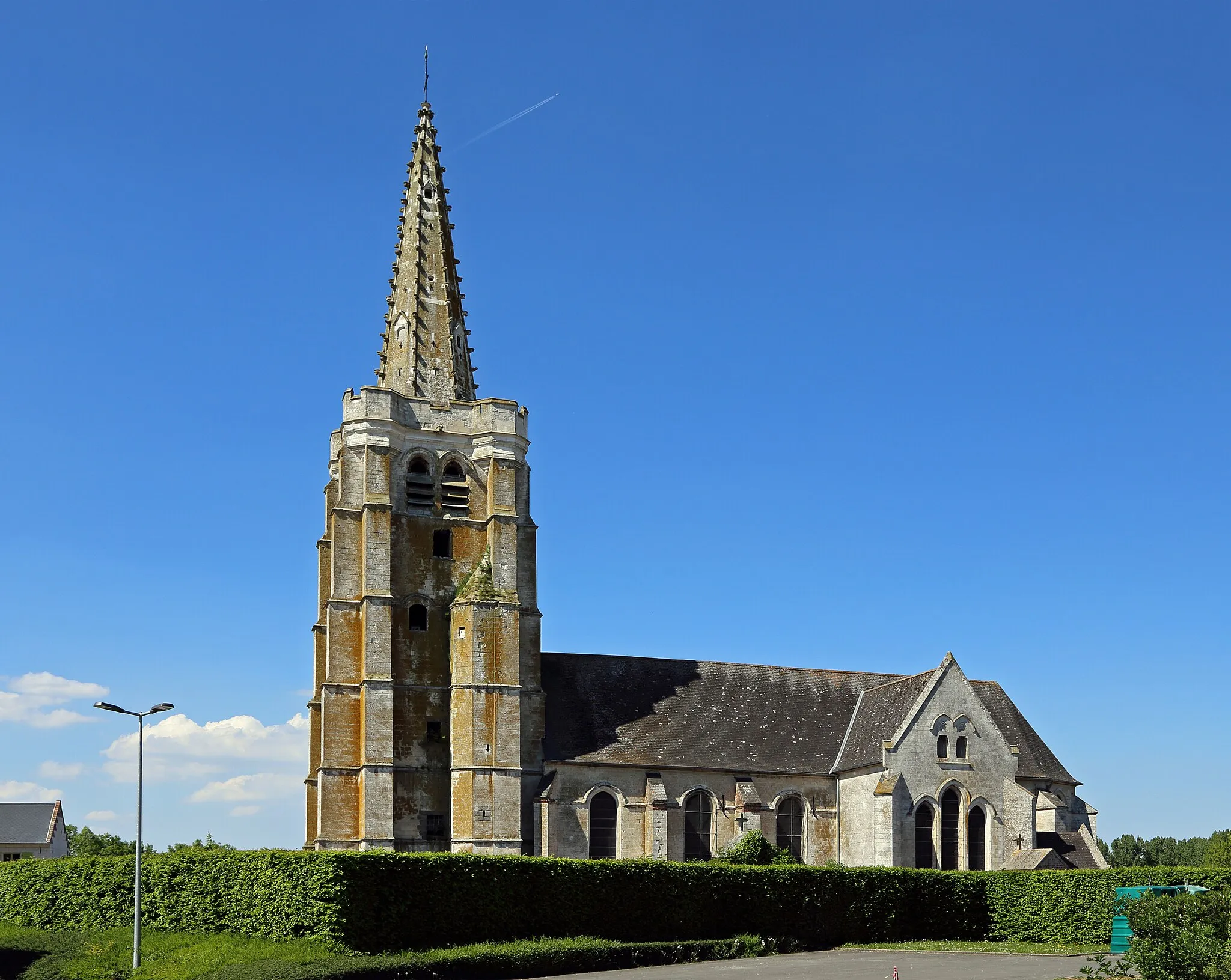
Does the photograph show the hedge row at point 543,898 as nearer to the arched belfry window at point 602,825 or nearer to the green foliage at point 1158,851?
the arched belfry window at point 602,825

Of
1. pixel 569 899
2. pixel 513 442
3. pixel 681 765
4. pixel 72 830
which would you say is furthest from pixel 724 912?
pixel 72 830

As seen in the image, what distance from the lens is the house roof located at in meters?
96.3

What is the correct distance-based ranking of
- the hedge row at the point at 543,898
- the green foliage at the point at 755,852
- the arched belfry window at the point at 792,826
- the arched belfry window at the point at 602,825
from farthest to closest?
the arched belfry window at the point at 792,826
the arched belfry window at the point at 602,825
the green foliage at the point at 755,852
the hedge row at the point at 543,898

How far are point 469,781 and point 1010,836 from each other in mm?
20764

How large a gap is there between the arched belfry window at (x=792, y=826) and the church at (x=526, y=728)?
0.07m

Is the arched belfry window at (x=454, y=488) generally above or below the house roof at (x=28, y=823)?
above

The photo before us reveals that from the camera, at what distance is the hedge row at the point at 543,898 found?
1519 inches

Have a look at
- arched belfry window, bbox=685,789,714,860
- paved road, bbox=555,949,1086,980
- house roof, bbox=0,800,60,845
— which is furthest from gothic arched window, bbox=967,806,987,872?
house roof, bbox=0,800,60,845

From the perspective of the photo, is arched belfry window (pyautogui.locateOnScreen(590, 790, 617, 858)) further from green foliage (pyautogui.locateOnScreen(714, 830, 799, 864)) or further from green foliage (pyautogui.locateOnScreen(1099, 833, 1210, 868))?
green foliage (pyautogui.locateOnScreen(1099, 833, 1210, 868))

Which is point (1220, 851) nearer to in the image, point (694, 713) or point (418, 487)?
point (694, 713)

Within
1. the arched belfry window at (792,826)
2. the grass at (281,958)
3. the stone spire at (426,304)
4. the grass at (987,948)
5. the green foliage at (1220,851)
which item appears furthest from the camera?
the green foliage at (1220,851)

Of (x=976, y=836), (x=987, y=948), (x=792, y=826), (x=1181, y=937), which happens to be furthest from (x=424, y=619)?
(x=1181, y=937)

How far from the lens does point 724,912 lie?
4516 cm

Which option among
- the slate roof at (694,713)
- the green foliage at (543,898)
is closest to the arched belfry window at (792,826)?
the slate roof at (694,713)
